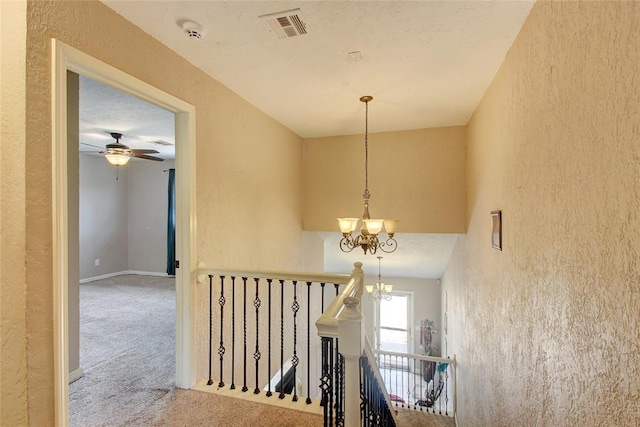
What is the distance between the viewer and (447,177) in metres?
4.27

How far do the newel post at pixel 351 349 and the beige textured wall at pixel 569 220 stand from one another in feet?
2.92

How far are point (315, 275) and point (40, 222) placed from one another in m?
1.67

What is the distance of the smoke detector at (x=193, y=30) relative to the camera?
6.30 ft

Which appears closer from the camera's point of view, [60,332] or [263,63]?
[60,332]

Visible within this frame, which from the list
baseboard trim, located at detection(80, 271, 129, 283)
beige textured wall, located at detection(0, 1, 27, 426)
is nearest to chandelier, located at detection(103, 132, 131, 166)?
baseboard trim, located at detection(80, 271, 129, 283)

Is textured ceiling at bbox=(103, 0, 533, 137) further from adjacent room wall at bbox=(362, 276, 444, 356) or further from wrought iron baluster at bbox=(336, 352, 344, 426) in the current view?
adjacent room wall at bbox=(362, 276, 444, 356)

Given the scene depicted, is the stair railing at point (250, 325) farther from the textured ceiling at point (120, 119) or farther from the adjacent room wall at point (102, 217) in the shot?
the adjacent room wall at point (102, 217)

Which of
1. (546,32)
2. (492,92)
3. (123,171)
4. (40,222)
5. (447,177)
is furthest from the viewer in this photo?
(123,171)

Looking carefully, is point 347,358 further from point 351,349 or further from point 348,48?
point 348,48

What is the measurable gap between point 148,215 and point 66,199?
6.12m

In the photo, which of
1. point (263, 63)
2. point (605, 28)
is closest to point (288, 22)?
point (263, 63)

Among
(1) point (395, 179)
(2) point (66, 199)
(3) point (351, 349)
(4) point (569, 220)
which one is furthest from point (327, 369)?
(1) point (395, 179)

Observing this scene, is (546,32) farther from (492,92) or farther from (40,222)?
(40,222)

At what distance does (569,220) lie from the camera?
1.38 meters
